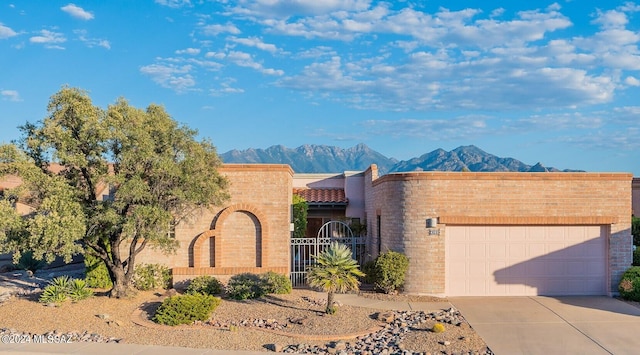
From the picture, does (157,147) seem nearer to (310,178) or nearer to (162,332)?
(162,332)

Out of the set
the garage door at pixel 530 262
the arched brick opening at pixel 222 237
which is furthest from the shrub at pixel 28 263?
the garage door at pixel 530 262

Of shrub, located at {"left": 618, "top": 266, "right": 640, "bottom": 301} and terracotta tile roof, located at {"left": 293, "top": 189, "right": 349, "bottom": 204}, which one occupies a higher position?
terracotta tile roof, located at {"left": 293, "top": 189, "right": 349, "bottom": 204}

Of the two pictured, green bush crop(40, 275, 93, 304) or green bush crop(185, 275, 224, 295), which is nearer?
green bush crop(40, 275, 93, 304)

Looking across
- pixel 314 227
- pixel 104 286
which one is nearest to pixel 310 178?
pixel 314 227

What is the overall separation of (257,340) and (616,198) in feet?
38.0

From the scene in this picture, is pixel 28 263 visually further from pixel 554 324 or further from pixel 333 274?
pixel 554 324

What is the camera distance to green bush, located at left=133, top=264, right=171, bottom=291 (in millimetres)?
14680

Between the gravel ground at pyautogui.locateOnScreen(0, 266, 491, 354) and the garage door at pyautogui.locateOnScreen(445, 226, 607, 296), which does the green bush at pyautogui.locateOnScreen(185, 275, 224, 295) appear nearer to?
the gravel ground at pyautogui.locateOnScreen(0, 266, 491, 354)

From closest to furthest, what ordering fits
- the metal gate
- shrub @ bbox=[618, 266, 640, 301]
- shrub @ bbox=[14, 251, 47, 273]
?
shrub @ bbox=[618, 266, 640, 301] < the metal gate < shrub @ bbox=[14, 251, 47, 273]

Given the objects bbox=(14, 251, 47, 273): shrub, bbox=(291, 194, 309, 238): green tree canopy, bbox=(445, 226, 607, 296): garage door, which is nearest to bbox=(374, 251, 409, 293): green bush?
bbox=(445, 226, 607, 296): garage door

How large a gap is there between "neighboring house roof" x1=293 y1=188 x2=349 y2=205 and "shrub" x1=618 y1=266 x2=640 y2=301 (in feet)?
38.4

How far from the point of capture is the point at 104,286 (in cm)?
1474

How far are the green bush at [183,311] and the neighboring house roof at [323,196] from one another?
11.5m

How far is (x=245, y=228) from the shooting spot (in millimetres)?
15367
